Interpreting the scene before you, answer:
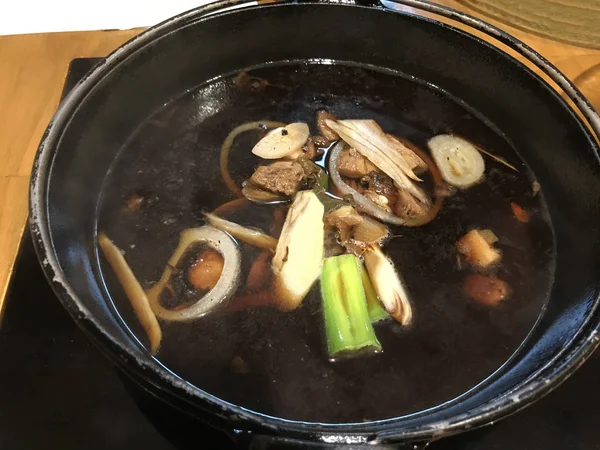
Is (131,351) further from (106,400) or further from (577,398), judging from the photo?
(577,398)

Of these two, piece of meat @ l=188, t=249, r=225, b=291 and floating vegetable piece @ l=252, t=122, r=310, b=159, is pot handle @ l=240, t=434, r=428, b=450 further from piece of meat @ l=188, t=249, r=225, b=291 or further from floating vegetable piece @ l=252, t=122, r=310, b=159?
floating vegetable piece @ l=252, t=122, r=310, b=159

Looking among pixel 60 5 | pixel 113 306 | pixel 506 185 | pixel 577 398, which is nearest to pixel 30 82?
pixel 60 5

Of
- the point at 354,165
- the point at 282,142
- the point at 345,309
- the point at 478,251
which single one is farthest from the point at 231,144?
the point at 478,251

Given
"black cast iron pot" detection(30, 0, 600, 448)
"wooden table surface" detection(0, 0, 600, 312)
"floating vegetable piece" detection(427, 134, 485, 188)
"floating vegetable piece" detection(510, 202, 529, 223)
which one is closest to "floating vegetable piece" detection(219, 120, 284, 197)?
"black cast iron pot" detection(30, 0, 600, 448)

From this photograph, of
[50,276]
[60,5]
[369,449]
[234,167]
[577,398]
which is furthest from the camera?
[60,5]

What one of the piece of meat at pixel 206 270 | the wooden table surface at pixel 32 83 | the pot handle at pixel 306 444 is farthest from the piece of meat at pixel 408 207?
the wooden table surface at pixel 32 83

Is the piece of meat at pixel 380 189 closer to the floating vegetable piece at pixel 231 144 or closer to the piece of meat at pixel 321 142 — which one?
the piece of meat at pixel 321 142
